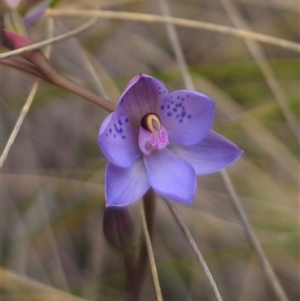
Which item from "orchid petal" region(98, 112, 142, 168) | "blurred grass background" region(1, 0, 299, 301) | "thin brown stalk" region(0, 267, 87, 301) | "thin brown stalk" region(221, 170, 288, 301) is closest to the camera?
"orchid petal" region(98, 112, 142, 168)

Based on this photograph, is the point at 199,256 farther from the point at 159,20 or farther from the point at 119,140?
the point at 159,20

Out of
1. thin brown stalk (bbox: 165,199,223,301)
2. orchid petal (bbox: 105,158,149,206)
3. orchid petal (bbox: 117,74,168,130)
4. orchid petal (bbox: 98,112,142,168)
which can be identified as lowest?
thin brown stalk (bbox: 165,199,223,301)

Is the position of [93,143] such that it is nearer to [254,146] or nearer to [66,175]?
[66,175]

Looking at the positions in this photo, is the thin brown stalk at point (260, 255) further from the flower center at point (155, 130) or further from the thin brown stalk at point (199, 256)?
the flower center at point (155, 130)

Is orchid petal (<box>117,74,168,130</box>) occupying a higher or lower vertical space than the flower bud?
higher

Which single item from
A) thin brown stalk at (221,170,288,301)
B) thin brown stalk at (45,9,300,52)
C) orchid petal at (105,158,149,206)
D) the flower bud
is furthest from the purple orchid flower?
thin brown stalk at (45,9,300,52)

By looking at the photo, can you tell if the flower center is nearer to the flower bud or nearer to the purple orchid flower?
the purple orchid flower

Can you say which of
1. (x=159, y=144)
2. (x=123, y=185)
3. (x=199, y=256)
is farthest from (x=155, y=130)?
(x=199, y=256)
